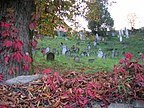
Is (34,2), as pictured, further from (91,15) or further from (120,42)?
(120,42)

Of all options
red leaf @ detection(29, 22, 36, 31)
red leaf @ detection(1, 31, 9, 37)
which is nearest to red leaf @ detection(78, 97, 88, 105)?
red leaf @ detection(1, 31, 9, 37)

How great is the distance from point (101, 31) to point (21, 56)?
1997 cm

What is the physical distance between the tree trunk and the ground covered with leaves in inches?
87.1

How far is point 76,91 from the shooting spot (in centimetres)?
221

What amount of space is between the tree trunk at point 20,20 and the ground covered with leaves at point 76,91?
2213mm

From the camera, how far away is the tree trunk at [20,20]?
182 inches

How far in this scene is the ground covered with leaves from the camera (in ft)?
7.21

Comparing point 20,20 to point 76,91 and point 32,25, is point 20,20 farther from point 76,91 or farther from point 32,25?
point 76,91

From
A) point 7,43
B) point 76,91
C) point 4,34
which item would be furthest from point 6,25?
point 76,91

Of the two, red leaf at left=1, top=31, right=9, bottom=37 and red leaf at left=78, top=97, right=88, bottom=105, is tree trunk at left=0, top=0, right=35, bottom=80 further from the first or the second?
red leaf at left=78, top=97, right=88, bottom=105

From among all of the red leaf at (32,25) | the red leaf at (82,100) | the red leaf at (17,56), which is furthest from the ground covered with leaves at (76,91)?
the red leaf at (32,25)

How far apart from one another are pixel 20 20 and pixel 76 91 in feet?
9.07

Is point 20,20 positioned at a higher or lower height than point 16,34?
higher

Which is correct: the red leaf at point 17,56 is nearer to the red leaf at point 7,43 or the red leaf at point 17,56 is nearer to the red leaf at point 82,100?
the red leaf at point 7,43
